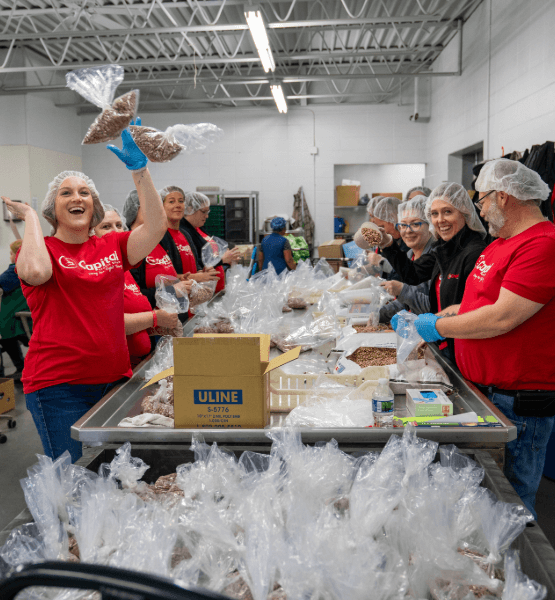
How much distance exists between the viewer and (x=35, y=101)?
8773 mm

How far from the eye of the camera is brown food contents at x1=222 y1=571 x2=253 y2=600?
3.13 ft

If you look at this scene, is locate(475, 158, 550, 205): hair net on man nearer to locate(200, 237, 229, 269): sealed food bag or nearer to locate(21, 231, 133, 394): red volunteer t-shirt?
locate(21, 231, 133, 394): red volunteer t-shirt

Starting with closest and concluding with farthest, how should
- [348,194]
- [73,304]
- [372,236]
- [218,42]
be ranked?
[73,304] < [372,236] < [218,42] < [348,194]

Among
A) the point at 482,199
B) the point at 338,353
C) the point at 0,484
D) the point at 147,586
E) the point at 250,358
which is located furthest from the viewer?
the point at 0,484

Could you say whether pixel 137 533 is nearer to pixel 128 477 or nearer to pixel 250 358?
pixel 128 477

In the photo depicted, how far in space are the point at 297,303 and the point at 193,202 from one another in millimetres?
1229

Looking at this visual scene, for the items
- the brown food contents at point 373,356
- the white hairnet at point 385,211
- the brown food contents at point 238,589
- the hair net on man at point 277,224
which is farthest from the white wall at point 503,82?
the brown food contents at point 238,589

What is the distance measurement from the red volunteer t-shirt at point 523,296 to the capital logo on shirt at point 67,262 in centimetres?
137

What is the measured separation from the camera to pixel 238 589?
97cm

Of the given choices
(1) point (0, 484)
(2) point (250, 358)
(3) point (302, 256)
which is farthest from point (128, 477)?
(3) point (302, 256)

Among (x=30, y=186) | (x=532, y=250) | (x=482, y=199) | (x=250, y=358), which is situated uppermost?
(x=30, y=186)

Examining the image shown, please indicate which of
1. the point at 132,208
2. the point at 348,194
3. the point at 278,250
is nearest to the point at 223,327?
the point at 132,208

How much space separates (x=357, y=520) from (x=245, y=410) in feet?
1.77

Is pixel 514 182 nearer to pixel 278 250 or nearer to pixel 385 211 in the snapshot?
pixel 385 211
